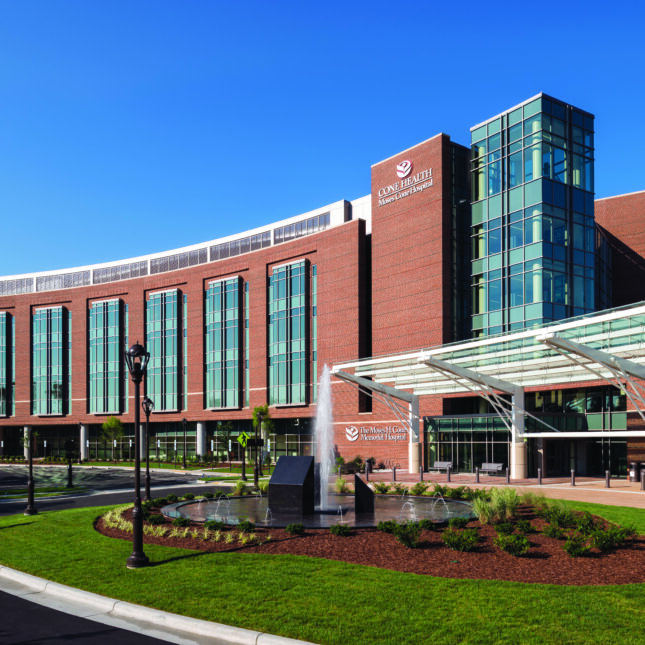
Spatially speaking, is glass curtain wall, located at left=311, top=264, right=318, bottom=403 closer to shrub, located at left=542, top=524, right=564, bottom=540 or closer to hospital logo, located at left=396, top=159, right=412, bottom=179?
hospital logo, located at left=396, top=159, right=412, bottom=179

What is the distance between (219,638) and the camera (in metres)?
9.31

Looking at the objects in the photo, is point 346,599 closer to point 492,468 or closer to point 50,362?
point 492,468

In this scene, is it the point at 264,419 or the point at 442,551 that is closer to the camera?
the point at 442,551

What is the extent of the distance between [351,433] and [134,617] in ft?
145

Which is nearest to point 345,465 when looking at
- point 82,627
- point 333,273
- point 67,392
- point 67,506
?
point 333,273

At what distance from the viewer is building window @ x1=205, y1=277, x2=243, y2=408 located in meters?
66.2

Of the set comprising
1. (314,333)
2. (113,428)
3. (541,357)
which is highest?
(314,333)

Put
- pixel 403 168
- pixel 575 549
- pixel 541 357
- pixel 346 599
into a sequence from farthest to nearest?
pixel 403 168 < pixel 541 357 < pixel 575 549 < pixel 346 599

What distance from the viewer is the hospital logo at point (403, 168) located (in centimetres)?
5112

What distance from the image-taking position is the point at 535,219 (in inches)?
1720

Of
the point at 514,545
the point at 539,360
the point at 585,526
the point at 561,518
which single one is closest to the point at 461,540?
the point at 514,545

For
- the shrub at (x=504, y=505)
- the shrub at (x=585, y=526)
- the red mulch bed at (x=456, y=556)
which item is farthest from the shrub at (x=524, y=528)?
the shrub at (x=504, y=505)

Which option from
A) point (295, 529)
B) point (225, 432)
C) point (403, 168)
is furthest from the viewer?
point (225, 432)

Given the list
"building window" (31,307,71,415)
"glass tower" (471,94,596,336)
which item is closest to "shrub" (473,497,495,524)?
"glass tower" (471,94,596,336)
